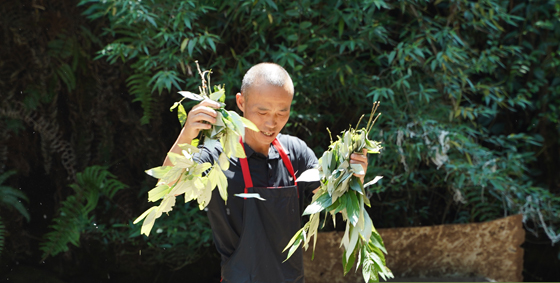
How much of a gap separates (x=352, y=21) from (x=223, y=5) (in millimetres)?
758

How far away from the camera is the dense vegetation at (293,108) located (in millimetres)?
3271

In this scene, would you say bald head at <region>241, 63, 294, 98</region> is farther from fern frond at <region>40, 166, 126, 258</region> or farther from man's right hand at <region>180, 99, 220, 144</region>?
fern frond at <region>40, 166, 126, 258</region>

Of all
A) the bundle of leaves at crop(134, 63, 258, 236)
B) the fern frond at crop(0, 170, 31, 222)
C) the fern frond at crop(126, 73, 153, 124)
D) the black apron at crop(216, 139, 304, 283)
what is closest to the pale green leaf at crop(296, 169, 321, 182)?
the black apron at crop(216, 139, 304, 283)

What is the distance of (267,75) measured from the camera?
1.84 meters

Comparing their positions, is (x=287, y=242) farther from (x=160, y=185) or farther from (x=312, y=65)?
(x=312, y=65)

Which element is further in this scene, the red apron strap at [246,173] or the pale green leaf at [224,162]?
the red apron strap at [246,173]

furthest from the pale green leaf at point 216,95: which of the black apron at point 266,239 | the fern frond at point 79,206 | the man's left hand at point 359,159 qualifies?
the fern frond at point 79,206

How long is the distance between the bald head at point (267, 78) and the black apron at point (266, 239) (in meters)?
0.26

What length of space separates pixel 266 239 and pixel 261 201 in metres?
0.13

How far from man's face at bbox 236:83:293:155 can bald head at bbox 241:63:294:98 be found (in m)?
0.01

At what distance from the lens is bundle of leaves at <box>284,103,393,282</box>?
1723 millimetres

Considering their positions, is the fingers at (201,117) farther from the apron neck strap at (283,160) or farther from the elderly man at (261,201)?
the apron neck strap at (283,160)

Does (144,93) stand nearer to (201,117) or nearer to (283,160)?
(283,160)

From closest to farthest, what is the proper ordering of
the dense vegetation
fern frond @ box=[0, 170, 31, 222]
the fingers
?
1. the fingers
2. the dense vegetation
3. fern frond @ box=[0, 170, 31, 222]
